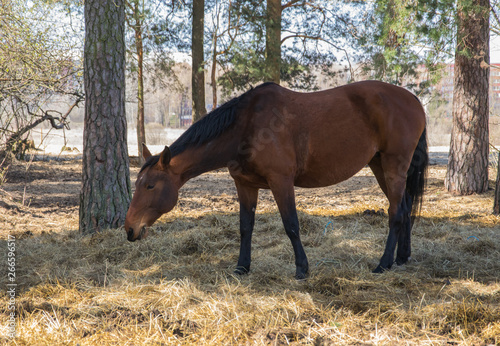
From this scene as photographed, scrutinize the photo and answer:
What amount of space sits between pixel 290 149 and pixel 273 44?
7.54m

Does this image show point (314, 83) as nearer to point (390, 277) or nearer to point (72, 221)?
point (72, 221)

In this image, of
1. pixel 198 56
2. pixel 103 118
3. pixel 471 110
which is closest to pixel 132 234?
pixel 103 118

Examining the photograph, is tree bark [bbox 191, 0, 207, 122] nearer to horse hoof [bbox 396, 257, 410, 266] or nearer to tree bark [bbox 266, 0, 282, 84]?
tree bark [bbox 266, 0, 282, 84]

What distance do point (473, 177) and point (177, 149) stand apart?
5.98 metres

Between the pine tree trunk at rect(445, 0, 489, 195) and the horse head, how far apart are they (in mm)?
5923

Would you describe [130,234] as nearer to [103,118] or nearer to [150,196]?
[150,196]

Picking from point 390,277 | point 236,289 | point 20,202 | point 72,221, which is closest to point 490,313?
point 390,277

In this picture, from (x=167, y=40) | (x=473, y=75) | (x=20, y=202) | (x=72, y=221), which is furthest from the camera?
(x=167, y=40)

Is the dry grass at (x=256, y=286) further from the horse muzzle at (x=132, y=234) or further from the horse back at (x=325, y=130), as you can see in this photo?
the horse back at (x=325, y=130)

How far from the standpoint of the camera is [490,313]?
2.43 meters

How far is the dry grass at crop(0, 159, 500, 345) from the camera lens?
2.31 metres

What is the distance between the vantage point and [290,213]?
3213mm

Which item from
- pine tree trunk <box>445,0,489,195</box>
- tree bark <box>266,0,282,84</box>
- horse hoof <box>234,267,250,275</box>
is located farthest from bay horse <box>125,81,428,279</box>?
tree bark <box>266,0,282,84</box>

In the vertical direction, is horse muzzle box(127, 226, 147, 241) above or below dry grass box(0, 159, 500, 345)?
above
